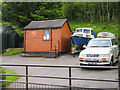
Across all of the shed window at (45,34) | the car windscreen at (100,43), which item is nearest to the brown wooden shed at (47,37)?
the shed window at (45,34)

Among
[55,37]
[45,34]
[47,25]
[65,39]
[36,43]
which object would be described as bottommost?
[36,43]

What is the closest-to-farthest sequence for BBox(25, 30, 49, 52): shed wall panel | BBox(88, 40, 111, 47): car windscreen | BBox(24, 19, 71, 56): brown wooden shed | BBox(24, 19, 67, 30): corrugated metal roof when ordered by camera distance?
1. BBox(88, 40, 111, 47): car windscreen
2. BBox(24, 19, 71, 56): brown wooden shed
3. BBox(24, 19, 67, 30): corrugated metal roof
4. BBox(25, 30, 49, 52): shed wall panel

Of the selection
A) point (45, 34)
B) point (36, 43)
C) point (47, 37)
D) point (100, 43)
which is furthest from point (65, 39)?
point (100, 43)

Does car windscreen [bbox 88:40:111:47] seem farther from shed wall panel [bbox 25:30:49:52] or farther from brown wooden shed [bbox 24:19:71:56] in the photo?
shed wall panel [bbox 25:30:49:52]

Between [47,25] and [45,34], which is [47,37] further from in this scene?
[47,25]

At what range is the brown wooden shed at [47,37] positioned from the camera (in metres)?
18.7

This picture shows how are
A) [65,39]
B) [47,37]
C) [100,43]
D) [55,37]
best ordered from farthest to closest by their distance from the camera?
[65,39] < [47,37] < [55,37] < [100,43]

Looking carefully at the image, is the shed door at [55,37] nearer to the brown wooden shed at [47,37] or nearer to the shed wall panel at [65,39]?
the brown wooden shed at [47,37]

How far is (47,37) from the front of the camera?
19266 millimetres

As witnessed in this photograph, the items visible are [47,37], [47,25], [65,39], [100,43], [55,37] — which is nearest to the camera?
[100,43]

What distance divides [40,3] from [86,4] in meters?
20.5

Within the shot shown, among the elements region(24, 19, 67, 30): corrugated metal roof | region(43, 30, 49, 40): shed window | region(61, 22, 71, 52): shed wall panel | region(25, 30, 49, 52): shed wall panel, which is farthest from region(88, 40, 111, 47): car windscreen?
region(43, 30, 49, 40): shed window

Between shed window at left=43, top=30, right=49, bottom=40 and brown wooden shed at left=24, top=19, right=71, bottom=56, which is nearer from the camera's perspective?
brown wooden shed at left=24, top=19, right=71, bottom=56

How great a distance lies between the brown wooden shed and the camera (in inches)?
735
